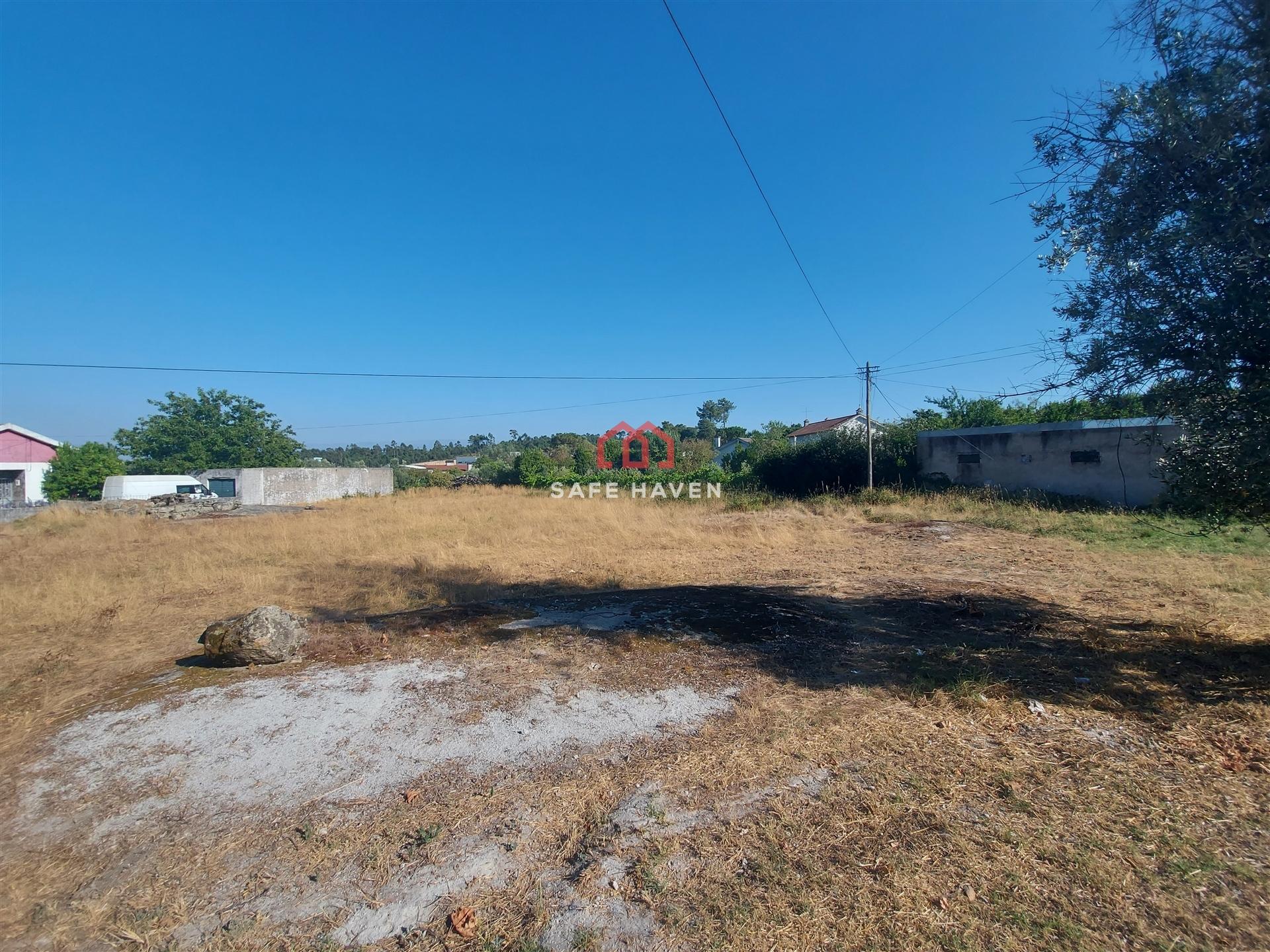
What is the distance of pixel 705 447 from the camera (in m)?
39.2

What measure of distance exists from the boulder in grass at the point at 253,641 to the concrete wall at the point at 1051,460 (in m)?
17.2

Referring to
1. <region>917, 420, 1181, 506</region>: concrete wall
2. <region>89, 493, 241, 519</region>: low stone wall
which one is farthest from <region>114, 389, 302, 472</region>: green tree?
<region>917, 420, 1181, 506</region>: concrete wall

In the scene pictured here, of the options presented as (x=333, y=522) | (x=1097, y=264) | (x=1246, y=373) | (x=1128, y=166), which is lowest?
(x=333, y=522)

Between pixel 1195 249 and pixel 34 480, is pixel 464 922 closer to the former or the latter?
pixel 1195 249

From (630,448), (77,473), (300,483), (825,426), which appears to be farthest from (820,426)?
(77,473)

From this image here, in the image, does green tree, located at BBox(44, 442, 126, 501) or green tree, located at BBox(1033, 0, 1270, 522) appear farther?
green tree, located at BBox(44, 442, 126, 501)

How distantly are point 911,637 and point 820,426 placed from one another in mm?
38513

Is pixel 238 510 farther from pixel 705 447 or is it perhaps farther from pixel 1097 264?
pixel 1097 264

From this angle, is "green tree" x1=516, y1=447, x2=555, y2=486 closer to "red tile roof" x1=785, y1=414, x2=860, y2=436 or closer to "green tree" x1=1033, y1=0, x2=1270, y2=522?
"red tile roof" x1=785, y1=414, x2=860, y2=436

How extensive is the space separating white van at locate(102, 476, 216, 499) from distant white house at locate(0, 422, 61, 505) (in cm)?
474

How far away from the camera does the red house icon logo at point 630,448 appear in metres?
34.6

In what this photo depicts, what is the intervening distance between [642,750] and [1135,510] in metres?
16.4

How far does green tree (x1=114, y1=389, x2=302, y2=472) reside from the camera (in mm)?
47375

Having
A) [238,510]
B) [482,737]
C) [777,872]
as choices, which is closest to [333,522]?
[238,510]
